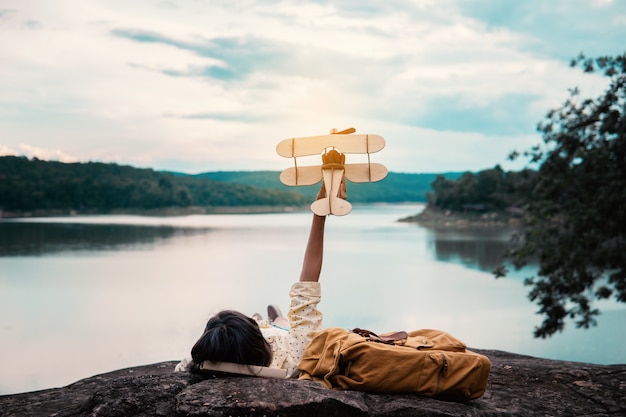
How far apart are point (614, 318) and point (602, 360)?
490cm

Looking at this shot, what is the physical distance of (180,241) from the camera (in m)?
41.0

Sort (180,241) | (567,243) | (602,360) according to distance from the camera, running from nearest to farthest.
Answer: (567,243) < (602,360) < (180,241)

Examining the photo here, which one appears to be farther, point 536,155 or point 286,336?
point 536,155

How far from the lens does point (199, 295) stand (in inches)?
853

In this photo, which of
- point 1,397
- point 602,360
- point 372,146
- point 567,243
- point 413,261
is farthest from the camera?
point 413,261

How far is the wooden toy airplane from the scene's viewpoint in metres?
3.45

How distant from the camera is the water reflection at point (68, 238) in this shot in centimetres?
3397

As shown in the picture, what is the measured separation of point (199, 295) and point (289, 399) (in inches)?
778

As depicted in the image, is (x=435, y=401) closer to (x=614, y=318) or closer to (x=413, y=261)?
(x=614, y=318)

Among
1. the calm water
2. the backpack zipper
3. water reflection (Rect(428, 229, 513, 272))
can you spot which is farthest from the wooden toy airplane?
water reflection (Rect(428, 229, 513, 272))

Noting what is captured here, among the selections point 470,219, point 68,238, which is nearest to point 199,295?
point 68,238

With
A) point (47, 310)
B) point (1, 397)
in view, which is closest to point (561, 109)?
point (1, 397)

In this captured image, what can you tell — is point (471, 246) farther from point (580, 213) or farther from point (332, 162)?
point (332, 162)

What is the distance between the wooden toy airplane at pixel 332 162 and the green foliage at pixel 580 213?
577cm
